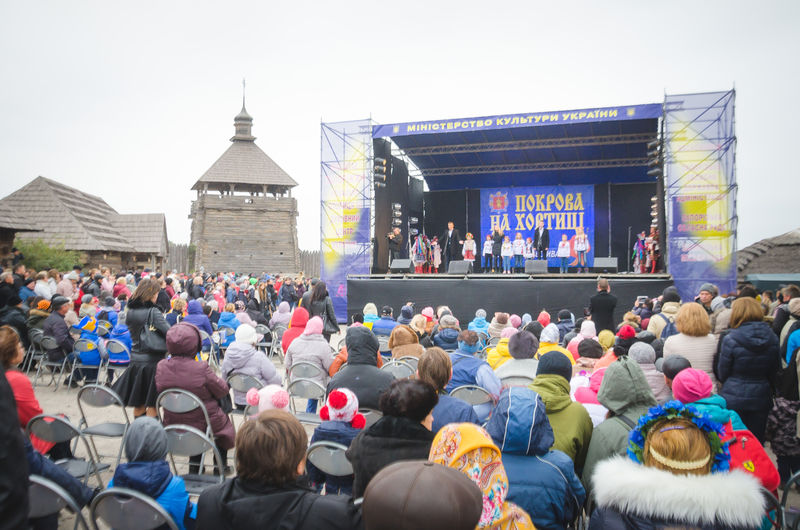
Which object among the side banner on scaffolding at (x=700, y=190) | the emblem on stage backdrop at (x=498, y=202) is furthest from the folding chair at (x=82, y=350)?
the emblem on stage backdrop at (x=498, y=202)

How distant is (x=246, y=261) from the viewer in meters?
31.2

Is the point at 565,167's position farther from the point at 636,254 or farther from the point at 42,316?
the point at 42,316

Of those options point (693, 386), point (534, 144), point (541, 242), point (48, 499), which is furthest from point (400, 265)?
point (48, 499)

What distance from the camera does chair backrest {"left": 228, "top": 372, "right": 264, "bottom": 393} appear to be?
4.35m

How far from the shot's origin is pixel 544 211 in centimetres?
1836

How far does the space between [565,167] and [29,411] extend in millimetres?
16397

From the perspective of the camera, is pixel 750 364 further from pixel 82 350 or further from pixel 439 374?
pixel 82 350

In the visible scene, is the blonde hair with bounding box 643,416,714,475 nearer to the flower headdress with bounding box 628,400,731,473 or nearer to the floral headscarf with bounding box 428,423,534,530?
the flower headdress with bounding box 628,400,731,473

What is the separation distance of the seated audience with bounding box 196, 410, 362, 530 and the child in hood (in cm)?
96

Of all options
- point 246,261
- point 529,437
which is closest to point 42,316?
point 529,437

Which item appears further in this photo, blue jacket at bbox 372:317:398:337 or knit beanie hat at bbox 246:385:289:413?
blue jacket at bbox 372:317:398:337

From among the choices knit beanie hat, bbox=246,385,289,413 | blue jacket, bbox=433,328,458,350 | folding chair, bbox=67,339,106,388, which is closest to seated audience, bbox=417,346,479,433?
knit beanie hat, bbox=246,385,289,413

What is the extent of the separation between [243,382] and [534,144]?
44.2 feet

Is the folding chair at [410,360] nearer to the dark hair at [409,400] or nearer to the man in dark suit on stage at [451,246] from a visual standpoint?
the dark hair at [409,400]
